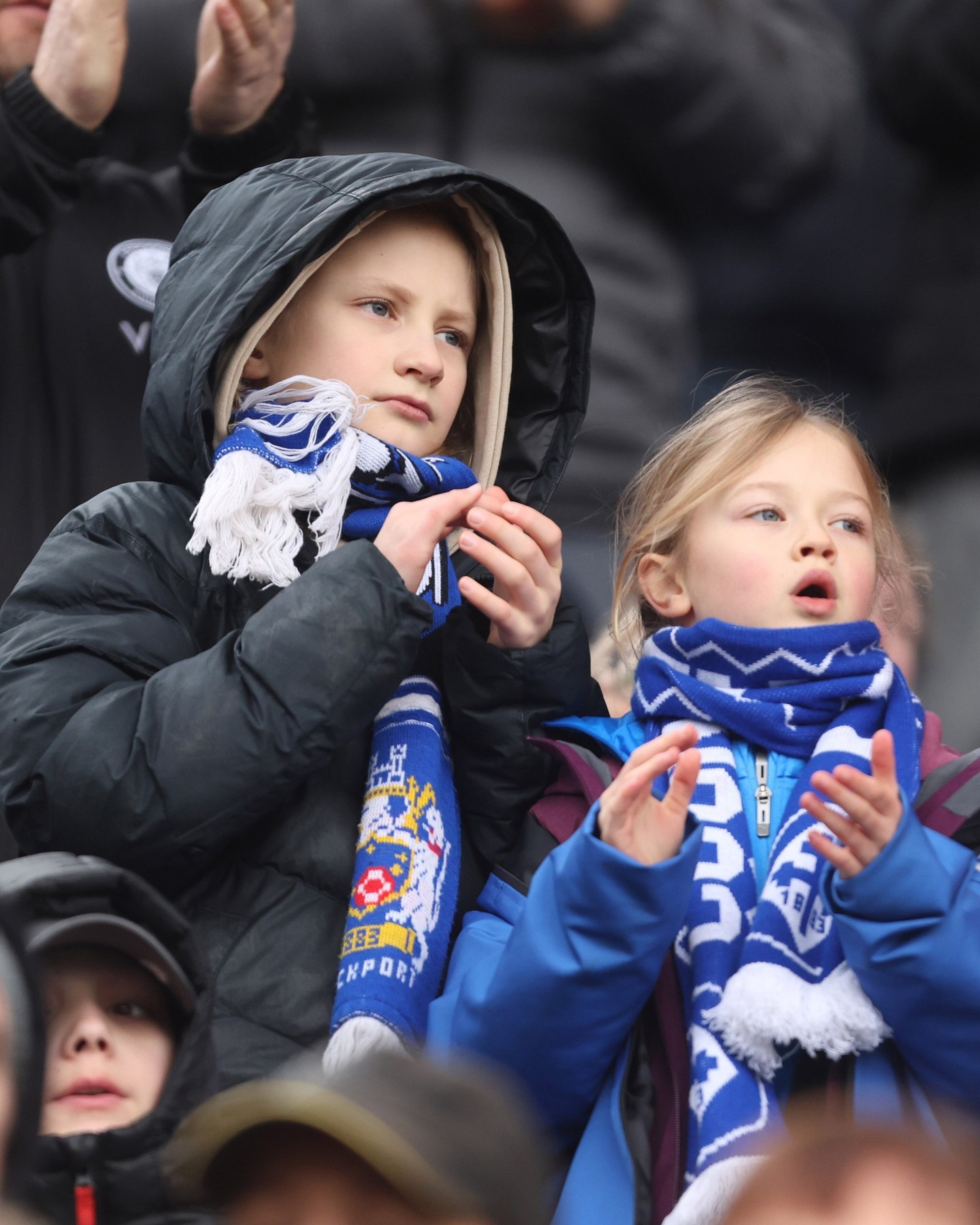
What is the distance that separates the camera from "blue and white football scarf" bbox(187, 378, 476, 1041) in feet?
5.30

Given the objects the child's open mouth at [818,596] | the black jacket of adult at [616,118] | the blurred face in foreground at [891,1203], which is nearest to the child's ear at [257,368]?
the child's open mouth at [818,596]

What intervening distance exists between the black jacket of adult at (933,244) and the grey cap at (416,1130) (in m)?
2.55

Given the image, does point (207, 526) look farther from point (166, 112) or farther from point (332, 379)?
point (166, 112)

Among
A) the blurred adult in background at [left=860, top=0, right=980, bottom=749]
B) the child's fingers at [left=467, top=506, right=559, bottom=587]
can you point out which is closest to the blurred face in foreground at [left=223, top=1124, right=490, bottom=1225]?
the child's fingers at [left=467, top=506, right=559, bottom=587]

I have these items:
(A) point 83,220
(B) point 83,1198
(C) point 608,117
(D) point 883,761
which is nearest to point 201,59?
(A) point 83,220

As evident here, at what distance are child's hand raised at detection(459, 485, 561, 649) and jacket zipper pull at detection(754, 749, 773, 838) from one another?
301 mm

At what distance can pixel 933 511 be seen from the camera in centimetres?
333

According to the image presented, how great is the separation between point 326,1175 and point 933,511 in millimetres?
2629

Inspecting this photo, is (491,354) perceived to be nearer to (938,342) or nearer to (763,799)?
(763,799)

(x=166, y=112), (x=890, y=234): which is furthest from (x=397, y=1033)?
(x=890, y=234)

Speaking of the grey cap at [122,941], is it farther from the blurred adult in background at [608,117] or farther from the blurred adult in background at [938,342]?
the blurred adult in background at [938,342]

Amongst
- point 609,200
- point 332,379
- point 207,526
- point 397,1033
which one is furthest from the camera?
point 609,200

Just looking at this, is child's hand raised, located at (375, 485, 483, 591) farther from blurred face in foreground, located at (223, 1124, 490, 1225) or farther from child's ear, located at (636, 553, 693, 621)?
blurred face in foreground, located at (223, 1124, 490, 1225)

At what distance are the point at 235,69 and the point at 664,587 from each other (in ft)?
5.13
